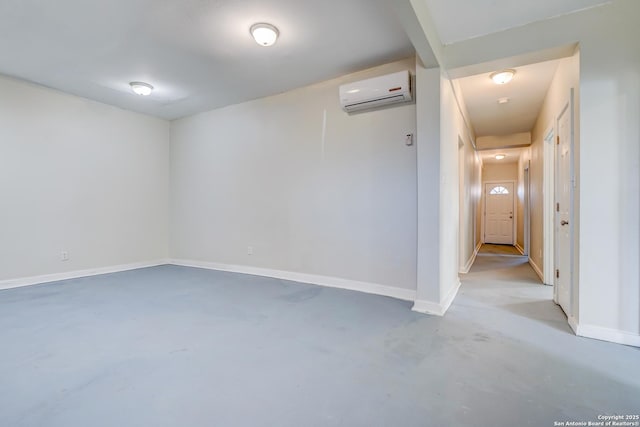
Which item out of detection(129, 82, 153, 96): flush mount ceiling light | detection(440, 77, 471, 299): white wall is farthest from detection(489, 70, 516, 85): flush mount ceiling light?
detection(129, 82, 153, 96): flush mount ceiling light

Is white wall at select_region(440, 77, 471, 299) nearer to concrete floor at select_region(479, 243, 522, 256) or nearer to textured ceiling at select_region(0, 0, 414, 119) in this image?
textured ceiling at select_region(0, 0, 414, 119)

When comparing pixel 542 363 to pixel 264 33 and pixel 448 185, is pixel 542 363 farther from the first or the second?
pixel 264 33

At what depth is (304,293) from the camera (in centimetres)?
344

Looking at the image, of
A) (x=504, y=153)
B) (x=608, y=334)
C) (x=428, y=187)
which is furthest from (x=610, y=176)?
(x=504, y=153)

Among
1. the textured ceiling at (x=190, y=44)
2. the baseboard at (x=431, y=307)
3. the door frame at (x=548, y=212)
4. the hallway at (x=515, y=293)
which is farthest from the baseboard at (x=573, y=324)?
the textured ceiling at (x=190, y=44)

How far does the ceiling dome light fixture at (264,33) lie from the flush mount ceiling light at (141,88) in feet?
6.62

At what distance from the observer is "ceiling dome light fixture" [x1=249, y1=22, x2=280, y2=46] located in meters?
2.61

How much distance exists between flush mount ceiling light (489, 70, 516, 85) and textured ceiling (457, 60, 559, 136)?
6cm

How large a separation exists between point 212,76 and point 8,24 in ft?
5.84

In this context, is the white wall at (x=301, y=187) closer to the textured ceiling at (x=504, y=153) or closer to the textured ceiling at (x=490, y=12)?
the textured ceiling at (x=490, y=12)

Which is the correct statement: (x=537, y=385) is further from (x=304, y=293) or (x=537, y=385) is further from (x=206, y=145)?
(x=206, y=145)

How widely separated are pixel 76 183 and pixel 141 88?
176 cm

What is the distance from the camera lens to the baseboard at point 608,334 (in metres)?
2.11

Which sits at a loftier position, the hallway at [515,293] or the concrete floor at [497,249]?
the hallway at [515,293]
